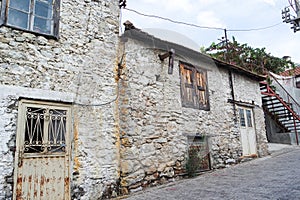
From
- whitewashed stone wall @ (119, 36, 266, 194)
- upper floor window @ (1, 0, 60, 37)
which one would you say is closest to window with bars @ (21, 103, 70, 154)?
whitewashed stone wall @ (119, 36, 266, 194)

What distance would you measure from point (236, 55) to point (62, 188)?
13762mm

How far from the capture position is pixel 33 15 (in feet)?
14.9

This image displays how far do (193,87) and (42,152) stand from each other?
4.86 meters

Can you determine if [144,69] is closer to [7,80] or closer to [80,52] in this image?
[80,52]

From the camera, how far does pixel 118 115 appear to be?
540 centimetres

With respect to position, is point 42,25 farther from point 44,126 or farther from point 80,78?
point 44,126

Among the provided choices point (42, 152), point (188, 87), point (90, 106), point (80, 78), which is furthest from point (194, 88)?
point (42, 152)

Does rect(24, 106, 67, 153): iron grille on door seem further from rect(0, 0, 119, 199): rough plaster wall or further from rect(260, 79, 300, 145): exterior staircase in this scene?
rect(260, 79, 300, 145): exterior staircase

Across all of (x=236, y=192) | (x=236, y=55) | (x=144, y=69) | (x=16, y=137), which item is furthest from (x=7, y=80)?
(x=236, y=55)

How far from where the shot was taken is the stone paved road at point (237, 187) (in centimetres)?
423

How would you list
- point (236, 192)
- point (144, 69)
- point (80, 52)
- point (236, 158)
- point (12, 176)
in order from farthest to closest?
point (236, 158) < point (144, 69) < point (80, 52) < point (236, 192) < point (12, 176)

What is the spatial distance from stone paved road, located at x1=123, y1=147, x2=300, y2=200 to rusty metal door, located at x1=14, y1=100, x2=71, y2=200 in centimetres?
149

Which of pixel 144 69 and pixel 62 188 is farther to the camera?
pixel 144 69

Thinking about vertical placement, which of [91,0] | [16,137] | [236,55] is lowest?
[16,137]
